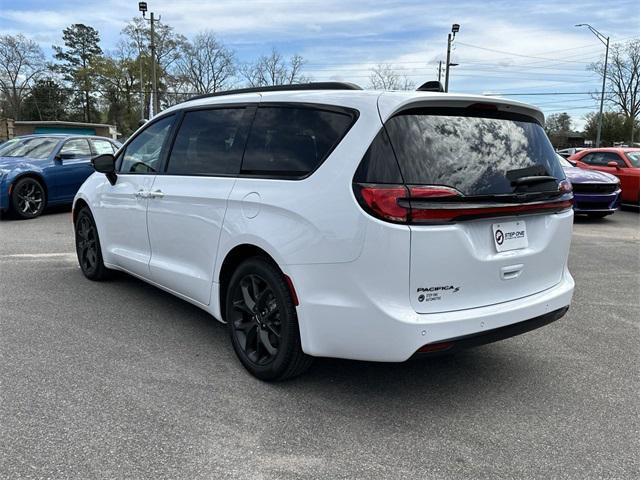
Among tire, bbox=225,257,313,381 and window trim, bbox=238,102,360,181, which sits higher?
window trim, bbox=238,102,360,181

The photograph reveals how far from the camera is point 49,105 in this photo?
69.9 m

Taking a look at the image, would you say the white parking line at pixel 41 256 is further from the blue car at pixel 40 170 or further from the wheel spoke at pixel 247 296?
the wheel spoke at pixel 247 296

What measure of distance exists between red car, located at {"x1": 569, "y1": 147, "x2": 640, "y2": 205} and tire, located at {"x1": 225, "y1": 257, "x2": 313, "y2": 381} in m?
12.2

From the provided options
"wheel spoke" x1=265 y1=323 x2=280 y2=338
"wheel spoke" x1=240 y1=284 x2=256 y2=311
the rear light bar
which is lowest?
"wheel spoke" x1=265 y1=323 x2=280 y2=338

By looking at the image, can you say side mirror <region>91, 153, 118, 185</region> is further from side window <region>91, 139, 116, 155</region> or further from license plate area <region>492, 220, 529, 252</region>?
side window <region>91, 139, 116, 155</region>

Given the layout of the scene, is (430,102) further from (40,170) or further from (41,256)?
(40,170)

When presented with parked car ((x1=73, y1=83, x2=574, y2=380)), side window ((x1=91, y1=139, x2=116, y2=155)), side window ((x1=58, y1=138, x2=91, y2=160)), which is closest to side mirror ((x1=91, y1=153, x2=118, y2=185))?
parked car ((x1=73, y1=83, x2=574, y2=380))

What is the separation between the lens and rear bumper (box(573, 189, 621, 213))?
10914mm

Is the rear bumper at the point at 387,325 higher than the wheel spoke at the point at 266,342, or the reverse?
the rear bumper at the point at 387,325

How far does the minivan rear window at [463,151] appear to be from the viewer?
2751mm

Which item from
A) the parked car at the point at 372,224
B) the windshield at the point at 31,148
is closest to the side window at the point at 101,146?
the windshield at the point at 31,148

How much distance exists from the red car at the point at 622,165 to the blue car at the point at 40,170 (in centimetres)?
1198

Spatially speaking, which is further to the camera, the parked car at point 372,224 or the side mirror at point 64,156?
the side mirror at point 64,156

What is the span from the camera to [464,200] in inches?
108
